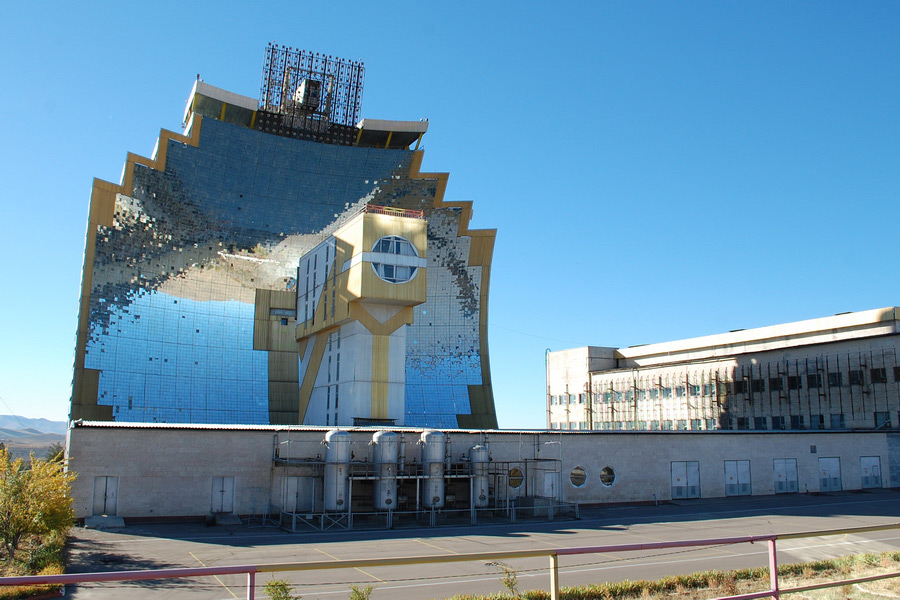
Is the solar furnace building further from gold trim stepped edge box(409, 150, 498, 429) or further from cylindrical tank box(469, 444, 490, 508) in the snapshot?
cylindrical tank box(469, 444, 490, 508)

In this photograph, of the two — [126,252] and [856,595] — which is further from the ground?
[126,252]

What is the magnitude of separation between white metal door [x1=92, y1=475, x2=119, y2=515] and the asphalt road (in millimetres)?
1649

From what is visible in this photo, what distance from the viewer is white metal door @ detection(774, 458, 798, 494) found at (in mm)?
38875

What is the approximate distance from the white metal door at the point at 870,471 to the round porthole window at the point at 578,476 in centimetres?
1988

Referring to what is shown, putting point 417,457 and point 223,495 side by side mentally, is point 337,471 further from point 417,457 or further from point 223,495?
point 223,495

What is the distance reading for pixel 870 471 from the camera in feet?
141

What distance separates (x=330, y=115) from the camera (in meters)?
50.9

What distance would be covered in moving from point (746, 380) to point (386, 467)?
40037 mm

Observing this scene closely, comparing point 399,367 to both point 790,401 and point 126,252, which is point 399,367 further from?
point 790,401

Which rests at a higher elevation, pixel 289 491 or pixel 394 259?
pixel 394 259

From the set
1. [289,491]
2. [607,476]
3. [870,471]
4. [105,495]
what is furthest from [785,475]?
[105,495]

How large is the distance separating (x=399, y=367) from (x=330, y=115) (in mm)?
20481

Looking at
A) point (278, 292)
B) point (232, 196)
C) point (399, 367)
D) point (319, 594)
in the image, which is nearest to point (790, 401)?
point (399, 367)

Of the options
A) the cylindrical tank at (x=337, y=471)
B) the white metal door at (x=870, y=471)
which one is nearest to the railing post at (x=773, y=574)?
the cylindrical tank at (x=337, y=471)
